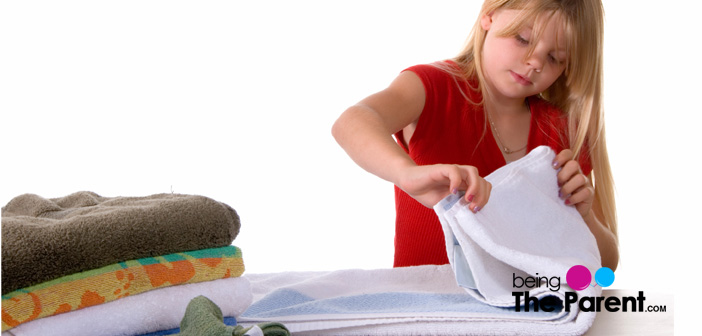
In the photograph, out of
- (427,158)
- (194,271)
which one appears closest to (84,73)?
(427,158)

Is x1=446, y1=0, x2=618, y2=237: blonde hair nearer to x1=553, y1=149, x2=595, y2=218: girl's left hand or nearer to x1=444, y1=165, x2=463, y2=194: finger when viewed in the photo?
x1=553, y1=149, x2=595, y2=218: girl's left hand

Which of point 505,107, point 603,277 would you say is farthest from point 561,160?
point 505,107

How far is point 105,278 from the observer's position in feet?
2.04

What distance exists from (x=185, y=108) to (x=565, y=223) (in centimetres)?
151

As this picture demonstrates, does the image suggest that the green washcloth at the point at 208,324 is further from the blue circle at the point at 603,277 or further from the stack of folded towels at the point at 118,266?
the blue circle at the point at 603,277

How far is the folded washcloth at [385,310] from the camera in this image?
69 centimetres

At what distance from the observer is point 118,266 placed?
0.63 m

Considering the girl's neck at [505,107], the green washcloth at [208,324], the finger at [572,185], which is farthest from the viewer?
the girl's neck at [505,107]

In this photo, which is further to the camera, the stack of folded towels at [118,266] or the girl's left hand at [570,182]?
the girl's left hand at [570,182]

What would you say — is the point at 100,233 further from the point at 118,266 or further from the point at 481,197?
the point at 481,197

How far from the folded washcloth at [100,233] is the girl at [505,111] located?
27 centimetres

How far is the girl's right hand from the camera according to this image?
0.72m

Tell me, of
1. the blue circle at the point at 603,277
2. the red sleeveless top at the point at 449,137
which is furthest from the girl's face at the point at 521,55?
the blue circle at the point at 603,277

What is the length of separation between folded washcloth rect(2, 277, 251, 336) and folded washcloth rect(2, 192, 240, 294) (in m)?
0.04
